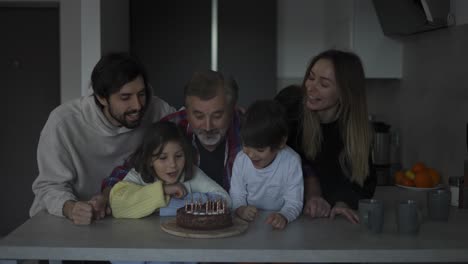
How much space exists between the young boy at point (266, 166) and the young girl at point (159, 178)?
9 centimetres

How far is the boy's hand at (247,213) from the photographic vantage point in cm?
170

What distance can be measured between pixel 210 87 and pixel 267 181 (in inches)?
14.1

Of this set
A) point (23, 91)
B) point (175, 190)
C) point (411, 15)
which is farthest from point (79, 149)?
point (23, 91)

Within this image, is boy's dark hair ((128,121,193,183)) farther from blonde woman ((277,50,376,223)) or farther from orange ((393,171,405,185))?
orange ((393,171,405,185))

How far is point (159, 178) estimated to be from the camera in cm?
184

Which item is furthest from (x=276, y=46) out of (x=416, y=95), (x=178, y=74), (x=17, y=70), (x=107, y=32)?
(x=17, y=70)

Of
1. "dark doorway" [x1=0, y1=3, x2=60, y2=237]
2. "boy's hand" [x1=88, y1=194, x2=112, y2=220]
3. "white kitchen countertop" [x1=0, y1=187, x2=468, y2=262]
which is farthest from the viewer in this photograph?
"dark doorway" [x1=0, y1=3, x2=60, y2=237]

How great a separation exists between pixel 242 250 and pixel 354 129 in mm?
713

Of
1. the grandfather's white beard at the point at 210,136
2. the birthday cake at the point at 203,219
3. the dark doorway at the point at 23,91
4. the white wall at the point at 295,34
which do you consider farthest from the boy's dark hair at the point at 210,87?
the dark doorway at the point at 23,91

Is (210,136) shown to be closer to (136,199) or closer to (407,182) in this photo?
(136,199)

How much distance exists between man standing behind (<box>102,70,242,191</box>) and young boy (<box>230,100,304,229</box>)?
0.32ft

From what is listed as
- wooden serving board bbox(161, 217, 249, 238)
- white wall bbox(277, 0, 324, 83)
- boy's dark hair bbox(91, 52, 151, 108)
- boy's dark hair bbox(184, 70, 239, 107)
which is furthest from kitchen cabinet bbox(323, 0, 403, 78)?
wooden serving board bbox(161, 217, 249, 238)

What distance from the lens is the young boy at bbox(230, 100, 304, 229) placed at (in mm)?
1810

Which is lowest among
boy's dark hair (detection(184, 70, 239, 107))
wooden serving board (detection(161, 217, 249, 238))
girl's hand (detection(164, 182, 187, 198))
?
wooden serving board (detection(161, 217, 249, 238))
